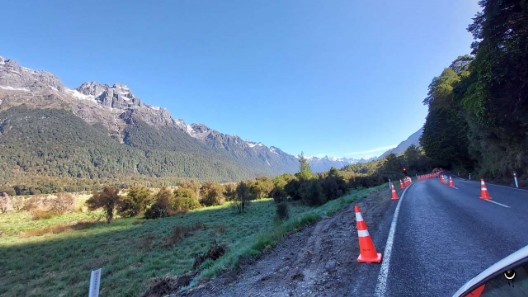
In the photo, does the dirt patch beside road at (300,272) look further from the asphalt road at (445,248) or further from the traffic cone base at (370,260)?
the asphalt road at (445,248)

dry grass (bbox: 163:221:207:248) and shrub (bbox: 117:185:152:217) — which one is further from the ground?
shrub (bbox: 117:185:152:217)

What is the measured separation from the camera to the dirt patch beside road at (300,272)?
4.33 metres

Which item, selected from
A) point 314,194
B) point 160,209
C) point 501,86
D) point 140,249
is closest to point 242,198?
point 314,194

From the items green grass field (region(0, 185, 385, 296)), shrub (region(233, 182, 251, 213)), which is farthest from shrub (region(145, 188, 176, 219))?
green grass field (region(0, 185, 385, 296))

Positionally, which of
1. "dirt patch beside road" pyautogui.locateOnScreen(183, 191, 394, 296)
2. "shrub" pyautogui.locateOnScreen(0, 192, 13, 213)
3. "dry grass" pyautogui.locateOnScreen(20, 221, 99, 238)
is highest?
"shrub" pyautogui.locateOnScreen(0, 192, 13, 213)

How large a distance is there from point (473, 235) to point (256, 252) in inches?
192

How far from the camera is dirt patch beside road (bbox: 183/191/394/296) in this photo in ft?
14.2

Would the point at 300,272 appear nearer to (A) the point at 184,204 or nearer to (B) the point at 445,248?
(B) the point at 445,248

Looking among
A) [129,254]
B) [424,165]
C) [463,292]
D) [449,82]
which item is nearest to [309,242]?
[463,292]

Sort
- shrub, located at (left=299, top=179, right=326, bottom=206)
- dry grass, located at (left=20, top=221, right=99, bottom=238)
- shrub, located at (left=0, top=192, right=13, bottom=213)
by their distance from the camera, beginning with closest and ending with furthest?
Answer: dry grass, located at (left=20, top=221, right=99, bottom=238) → shrub, located at (left=299, top=179, right=326, bottom=206) → shrub, located at (left=0, top=192, right=13, bottom=213)

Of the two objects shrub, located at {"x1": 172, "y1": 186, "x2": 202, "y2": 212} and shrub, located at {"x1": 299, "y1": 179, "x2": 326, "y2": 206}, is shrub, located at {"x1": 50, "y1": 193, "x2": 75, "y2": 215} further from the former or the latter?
shrub, located at {"x1": 299, "y1": 179, "x2": 326, "y2": 206}

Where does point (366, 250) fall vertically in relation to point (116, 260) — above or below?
above

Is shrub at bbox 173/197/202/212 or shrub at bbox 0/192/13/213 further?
shrub at bbox 0/192/13/213

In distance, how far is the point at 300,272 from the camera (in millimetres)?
5098
